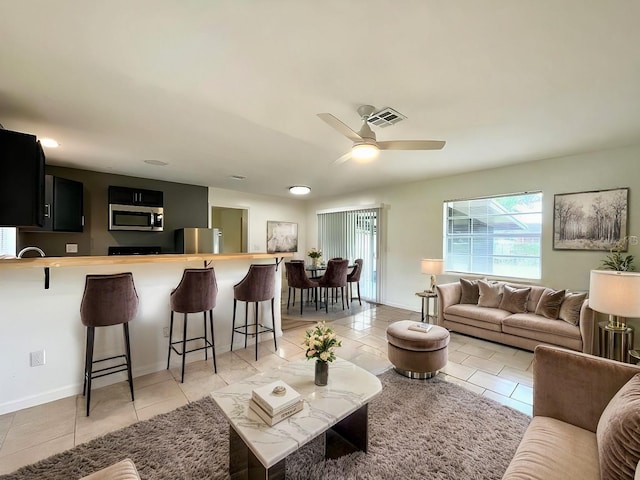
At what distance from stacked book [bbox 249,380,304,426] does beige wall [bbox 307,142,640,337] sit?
138 inches

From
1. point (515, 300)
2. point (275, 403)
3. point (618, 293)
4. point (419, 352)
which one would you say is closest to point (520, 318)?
point (515, 300)

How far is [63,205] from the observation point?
3.92 meters

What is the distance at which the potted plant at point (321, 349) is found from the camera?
1788mm

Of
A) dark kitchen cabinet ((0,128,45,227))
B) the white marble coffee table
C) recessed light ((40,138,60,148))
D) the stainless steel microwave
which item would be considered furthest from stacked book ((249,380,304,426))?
the stainless steel microwave

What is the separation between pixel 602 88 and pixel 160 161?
488cm

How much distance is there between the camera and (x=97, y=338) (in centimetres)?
255

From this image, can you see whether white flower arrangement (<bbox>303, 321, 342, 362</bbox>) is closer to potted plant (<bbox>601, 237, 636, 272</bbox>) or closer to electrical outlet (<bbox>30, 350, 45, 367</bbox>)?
electrical outlet (<bbox>30, 350, 45, 367</bbox>)

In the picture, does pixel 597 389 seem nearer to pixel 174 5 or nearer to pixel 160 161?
pixel 174 5

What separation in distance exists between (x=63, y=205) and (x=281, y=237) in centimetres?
431

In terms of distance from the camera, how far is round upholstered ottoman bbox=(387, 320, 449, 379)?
2650mm

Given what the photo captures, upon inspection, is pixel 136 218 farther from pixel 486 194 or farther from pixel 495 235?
pixel 495 235

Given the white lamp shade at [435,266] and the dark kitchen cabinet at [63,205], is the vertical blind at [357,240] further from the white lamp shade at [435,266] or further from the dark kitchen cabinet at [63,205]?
the dark kitchen cabinet at [63,205]

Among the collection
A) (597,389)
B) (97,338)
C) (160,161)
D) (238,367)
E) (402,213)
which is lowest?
(238,367)

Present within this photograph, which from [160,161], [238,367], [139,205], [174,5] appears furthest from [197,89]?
[139,205]
